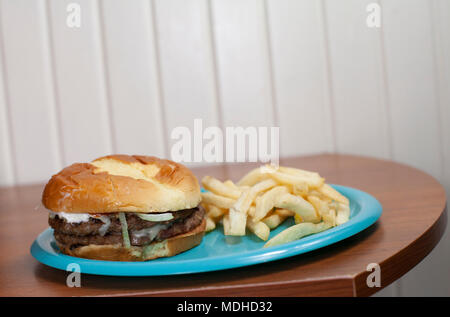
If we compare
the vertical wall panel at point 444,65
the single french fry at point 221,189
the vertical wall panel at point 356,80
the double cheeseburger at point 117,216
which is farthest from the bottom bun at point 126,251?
the vertical wall panel at point 444,65

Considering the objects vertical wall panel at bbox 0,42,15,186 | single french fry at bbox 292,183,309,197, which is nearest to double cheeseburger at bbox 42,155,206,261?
single french fry at bbox 292,183,309,197

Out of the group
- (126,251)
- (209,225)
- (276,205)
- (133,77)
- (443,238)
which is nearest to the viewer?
(126,251)

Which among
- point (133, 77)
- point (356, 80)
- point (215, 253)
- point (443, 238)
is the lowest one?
point (443, 238)

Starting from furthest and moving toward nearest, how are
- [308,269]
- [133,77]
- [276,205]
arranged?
[133,77] < [276,205] < [308,269]

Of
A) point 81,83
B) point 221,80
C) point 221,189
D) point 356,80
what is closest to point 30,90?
point 81,83

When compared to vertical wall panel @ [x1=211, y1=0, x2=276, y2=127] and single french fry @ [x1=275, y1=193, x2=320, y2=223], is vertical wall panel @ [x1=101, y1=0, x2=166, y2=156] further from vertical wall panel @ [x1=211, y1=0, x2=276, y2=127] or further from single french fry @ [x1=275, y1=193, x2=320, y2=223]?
single french fry @ [x1=275, y1=193, x2=320, y2=223]

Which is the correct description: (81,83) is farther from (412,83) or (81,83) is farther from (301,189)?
(301,189)
